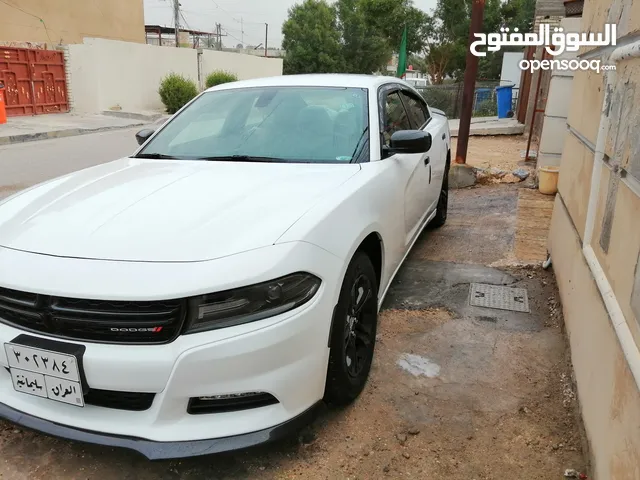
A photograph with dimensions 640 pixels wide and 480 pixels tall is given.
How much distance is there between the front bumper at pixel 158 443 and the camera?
197 cm

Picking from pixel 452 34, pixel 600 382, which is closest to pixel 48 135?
pixel 600 382

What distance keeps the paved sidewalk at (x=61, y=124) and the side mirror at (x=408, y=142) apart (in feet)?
39.1

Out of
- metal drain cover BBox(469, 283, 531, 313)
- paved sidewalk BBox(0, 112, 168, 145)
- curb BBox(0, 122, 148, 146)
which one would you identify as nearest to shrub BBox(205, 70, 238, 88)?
paved sidewalk BBox(0, 112, 168, 145)

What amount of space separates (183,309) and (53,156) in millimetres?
10055

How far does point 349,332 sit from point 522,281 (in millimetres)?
2304

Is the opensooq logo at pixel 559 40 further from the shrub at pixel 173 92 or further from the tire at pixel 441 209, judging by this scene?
the shrub at pixel 173 92

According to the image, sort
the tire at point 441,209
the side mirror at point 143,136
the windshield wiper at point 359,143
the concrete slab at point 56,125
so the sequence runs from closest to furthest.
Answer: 1. the windshield wiper at point 359,143
2. the side mirror at point 143,136
3. the tire at point 441,209
4. the concrete slab at point 56,125

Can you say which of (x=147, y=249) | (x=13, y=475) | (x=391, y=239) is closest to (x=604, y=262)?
(x=391, y=239)

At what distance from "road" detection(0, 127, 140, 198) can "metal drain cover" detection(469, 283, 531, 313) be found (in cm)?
606

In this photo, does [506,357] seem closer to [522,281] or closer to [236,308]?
[522,281]

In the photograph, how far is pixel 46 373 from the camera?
201 cm

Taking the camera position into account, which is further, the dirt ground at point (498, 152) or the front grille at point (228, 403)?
the dirt ground at point (498, 152)

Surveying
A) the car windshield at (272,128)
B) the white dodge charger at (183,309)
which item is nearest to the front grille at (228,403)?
the white dodge charger at (183,309)

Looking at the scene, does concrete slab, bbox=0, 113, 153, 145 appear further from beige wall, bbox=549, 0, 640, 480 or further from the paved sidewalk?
beige wall, bbox=549, 0, 640, 480
